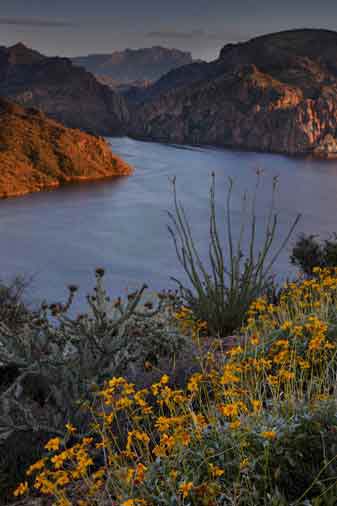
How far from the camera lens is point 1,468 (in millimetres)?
2715

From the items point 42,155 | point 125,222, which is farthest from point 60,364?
point 42,155

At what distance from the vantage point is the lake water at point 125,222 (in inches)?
941

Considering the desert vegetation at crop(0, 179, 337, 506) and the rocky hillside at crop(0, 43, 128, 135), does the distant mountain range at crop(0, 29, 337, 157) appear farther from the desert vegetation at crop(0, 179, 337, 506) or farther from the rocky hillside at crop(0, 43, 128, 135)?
Answer: the desert vegetation at crop(0, 179, 337, 506)

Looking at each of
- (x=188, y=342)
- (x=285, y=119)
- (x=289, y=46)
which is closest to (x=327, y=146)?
(x=285, y=119)

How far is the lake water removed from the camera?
2389 centimetres

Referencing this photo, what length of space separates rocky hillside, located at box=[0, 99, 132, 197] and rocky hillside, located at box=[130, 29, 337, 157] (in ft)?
130

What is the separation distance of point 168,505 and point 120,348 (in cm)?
161

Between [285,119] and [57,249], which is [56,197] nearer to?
[57,249]

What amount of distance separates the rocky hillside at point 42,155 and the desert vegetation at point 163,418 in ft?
135

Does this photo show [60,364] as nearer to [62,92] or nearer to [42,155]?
[42,155]

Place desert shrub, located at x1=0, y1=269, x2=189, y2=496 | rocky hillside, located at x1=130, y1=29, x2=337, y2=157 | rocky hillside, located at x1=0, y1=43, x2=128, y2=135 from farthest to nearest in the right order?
1. rocky hillside, located at x1=0, y1=43, x2=128, y2=135
2. rocky hillside, located at x1=130, y1=29, x2=337, y2=157
3. desert shrub, located at x1=0, y1=269, x2=189, y2=496

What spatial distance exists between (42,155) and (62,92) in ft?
284

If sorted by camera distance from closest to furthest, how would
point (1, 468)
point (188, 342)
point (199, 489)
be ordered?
point (199, 489) < point (1, 468) < point (188, 342)

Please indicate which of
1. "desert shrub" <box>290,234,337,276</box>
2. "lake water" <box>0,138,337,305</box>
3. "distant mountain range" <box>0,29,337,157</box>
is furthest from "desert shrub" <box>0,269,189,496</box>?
"distant mountain range" <box>0,29,337,157</box>
